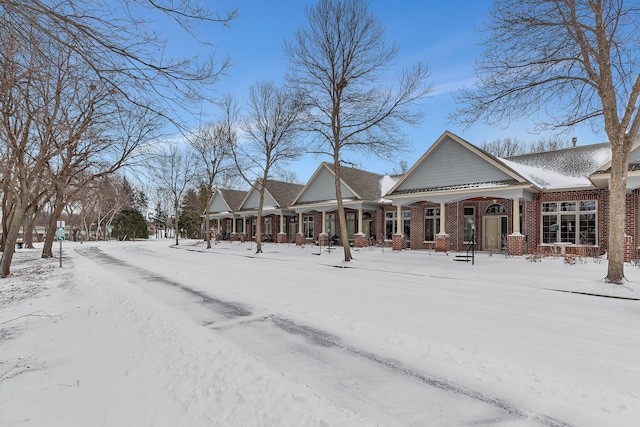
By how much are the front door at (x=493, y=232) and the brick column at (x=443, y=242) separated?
307 cm

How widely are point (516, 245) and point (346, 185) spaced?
13.2 metres

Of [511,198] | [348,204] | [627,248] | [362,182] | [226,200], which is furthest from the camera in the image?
[226,200]

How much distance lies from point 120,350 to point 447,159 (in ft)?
67.2

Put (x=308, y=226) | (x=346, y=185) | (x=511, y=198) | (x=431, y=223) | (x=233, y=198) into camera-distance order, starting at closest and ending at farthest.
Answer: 1. (x=511, y=198)
2. (x=431, y=223)
3. (x=346, y=185)
4. (x=308, y=226)
5. (x=233, y=198)

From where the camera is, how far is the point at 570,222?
1897 centimetres

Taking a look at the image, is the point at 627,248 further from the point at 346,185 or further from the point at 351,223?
the point at 351,223

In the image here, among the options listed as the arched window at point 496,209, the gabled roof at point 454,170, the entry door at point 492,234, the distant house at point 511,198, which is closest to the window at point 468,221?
the distant house at point 511,198

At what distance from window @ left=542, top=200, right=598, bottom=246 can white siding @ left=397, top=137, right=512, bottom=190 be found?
3350 mm

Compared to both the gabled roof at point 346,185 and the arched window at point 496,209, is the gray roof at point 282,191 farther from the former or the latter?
the arched window at point 496,209

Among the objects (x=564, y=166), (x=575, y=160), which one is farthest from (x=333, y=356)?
(x=575, y=160)

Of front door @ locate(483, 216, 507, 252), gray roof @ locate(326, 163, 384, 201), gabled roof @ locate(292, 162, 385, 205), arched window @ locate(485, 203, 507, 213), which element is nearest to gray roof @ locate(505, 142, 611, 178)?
arched window @ locate(485, 203, 507, 213)

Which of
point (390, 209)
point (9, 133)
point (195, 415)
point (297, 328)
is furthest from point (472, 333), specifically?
point (390, 209)

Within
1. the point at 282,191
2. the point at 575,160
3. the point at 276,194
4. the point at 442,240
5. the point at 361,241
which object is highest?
the point at 575,160

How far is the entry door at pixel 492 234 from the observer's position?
21.8 metres
